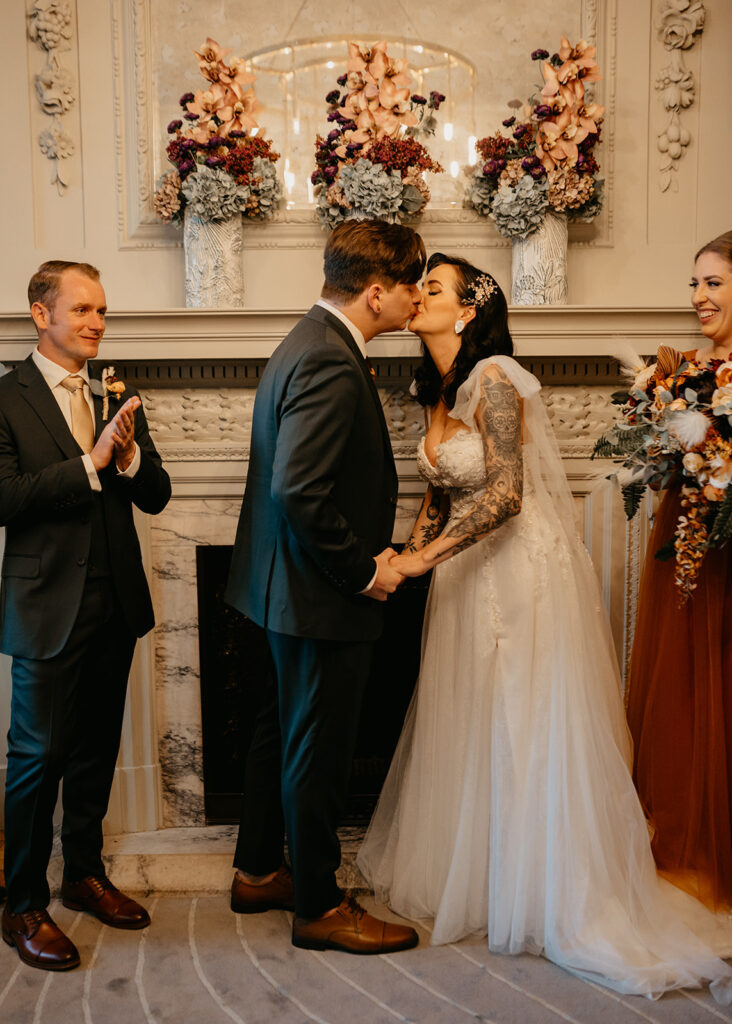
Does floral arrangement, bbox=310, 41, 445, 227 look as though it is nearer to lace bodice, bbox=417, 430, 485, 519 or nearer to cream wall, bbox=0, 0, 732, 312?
cream wall, bbox=0, 0, 732, 312

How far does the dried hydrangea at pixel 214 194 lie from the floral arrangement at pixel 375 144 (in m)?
0.30

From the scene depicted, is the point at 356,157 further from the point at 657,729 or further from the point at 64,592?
the point at 657,729

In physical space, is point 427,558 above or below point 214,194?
below

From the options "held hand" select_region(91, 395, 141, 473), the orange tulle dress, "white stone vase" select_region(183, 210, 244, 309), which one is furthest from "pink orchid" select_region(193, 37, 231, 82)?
the orange tulle dress

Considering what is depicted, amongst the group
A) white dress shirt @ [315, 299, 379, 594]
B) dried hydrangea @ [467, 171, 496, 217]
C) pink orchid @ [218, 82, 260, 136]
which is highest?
pink orchid @ [218, 82, 260, 136]

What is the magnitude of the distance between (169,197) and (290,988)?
237cm

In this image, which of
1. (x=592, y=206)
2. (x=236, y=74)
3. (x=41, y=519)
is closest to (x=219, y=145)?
(x=236, y=74)

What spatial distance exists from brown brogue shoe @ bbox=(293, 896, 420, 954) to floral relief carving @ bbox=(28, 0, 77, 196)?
2.52 metres

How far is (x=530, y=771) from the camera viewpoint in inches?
91.0

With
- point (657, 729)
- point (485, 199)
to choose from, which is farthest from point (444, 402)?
point (657, 729)

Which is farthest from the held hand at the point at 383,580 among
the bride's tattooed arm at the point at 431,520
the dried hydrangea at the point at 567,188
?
the dried hydrangea at the point at 567,188

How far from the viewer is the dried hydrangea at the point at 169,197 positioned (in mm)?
2836

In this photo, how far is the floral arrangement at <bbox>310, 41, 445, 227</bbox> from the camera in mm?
2742

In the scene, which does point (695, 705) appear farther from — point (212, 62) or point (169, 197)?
point (212, 62)
